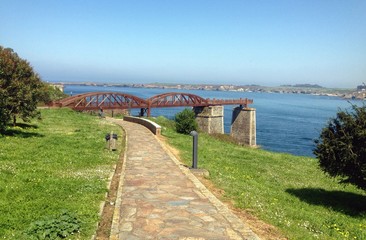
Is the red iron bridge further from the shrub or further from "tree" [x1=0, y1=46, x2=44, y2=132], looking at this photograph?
the shrub

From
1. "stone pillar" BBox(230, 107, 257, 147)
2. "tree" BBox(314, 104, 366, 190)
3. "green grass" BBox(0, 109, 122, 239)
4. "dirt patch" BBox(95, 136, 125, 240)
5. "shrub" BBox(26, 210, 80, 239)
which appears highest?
"tree" BBox(314, 104, 366, 190)

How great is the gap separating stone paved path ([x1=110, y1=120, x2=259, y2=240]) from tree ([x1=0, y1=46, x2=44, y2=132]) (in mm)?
8707

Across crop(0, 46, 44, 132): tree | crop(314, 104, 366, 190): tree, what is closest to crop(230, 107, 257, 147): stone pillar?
crop(0, 46, 44, 132): tree

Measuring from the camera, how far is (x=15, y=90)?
17.8m

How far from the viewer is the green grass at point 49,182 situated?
712 cm

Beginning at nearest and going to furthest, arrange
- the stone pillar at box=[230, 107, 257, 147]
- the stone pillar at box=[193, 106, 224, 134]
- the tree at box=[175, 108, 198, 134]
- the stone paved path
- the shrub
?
the shrub → the stone paved path → the tree at box=[175, 108, 198, 134] → the stone pillar at box=[193, 106, 224, 134] → the stone pillar at box=[230, 107, 257, 147]

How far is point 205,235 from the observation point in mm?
6543

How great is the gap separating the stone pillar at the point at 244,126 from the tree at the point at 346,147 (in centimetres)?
5134

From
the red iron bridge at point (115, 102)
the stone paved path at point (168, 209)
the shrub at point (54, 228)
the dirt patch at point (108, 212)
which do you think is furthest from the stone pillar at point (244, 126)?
the shrub at point (54, 228)

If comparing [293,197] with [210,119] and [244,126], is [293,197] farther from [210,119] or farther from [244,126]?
[244,126]

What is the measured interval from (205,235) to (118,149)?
1125 cm

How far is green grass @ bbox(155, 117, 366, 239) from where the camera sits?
28.4 feet

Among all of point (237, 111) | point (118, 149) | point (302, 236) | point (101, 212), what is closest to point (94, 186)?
point (101, 212)

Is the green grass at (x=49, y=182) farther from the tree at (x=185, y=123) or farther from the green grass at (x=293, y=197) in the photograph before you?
the tree at (x=185, y=123)
